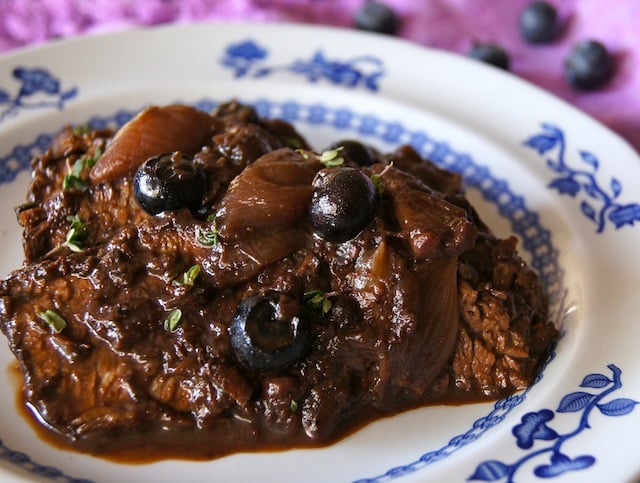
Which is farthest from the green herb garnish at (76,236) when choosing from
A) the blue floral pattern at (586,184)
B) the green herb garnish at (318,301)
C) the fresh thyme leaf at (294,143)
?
the blue floral pattern at (586,184)

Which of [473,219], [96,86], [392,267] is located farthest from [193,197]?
[96,86]

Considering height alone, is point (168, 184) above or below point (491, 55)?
above

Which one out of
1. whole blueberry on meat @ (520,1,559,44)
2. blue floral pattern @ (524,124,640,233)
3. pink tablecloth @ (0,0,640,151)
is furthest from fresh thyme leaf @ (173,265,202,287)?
whole blueberry on meat @ (520,1,559,44)

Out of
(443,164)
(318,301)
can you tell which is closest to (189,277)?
(318,301)

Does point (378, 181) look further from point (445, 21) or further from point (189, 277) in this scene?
point (445, 21)

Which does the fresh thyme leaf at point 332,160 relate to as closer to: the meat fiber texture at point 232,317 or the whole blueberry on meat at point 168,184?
the meat fiber texture at point 232,317
